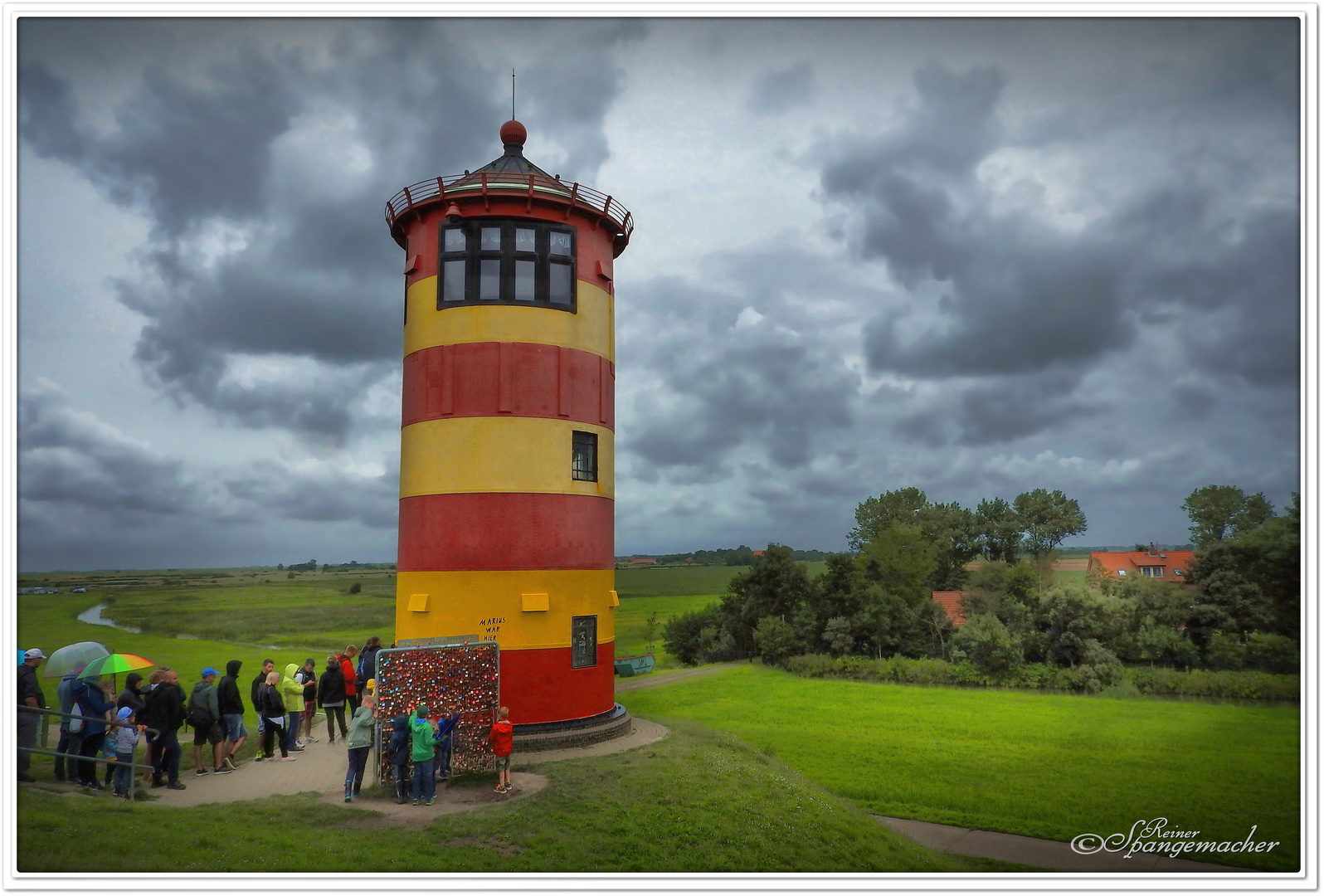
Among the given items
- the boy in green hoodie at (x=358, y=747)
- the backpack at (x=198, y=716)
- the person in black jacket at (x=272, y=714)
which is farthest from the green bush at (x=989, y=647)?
the backpack at (x=198, y=716)

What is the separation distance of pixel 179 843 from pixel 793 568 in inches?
1276

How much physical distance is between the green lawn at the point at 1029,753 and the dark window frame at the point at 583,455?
804 cm

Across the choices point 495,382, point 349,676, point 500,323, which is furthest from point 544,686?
point 500,323

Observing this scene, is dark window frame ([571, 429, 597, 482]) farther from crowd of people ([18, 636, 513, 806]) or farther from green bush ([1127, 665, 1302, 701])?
green bush ([1127, 665, 1302, 701])

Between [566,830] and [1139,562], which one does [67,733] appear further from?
[1139,562]

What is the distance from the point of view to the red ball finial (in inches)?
765

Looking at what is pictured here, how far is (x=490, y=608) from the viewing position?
16.5 meters

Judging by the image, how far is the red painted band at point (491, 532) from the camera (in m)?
16.6

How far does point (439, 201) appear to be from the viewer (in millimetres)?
17562

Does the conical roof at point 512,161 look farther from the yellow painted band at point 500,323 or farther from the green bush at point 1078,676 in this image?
the green bush at point 1078,676

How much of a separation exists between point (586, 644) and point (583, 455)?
14.8 ft

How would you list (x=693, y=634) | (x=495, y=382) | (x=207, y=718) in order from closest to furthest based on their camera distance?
(x=207, y=718) < (x=495, y=382) < (x=693, y=634)

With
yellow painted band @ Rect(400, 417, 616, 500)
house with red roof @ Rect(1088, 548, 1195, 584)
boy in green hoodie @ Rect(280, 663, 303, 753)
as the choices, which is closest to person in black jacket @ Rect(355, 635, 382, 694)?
boy in green hoodie @ Rect(280, 663, 303, 753)
